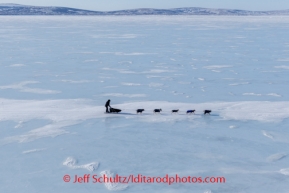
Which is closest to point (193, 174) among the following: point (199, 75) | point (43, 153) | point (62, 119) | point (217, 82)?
point (43, 153)

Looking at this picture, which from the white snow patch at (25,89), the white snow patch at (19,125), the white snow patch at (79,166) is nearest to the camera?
the white snow patch at (79,166)

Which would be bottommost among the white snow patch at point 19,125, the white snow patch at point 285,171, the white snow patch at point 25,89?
the white snow patch at point 19,125

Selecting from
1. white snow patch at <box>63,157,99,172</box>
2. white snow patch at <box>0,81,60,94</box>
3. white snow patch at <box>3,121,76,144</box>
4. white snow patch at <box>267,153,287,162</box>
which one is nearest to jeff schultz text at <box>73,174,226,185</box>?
white snow patch at <box>63,157,99,172</box>

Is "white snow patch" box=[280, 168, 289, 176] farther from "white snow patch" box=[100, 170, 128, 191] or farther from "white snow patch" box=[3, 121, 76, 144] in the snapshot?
"white snow patch" box=[3, 121, 76, 144]

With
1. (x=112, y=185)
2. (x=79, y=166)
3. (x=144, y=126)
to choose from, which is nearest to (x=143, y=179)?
(x=112, y=185)

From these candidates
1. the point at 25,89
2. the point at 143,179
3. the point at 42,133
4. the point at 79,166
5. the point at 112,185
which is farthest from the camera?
the point at 25,89

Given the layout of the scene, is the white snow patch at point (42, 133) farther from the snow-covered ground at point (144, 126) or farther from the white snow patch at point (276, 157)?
the white snow patch at point (276, 157)

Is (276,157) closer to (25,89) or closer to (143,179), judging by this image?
(143,179)

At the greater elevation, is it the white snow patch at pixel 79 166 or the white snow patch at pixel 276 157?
the white snow patch at pixel 276 157

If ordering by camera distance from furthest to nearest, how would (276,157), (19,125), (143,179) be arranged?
1. (19,125)
2. (276,157)
3. (143,179)

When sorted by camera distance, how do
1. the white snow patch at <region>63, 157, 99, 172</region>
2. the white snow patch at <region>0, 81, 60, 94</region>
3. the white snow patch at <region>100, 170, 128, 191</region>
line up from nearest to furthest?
the white snow patch at <region>100, 170, 128, 191</region>
the white snow patch at <region>63, 157, 99, 172</region>
the white snow patch at <region>0, 81, 60, 94</region>

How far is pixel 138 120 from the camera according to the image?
929 centimetres

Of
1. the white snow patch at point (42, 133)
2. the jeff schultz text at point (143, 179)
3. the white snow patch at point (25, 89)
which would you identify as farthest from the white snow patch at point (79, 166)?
the white snow patch at point (25, 89)

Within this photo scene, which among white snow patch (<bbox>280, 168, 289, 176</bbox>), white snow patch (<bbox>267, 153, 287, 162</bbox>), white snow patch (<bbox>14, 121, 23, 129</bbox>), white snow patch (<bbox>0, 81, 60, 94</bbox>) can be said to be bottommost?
white snow patch (<bbox>14, 121, 23, 129</bbox>)
